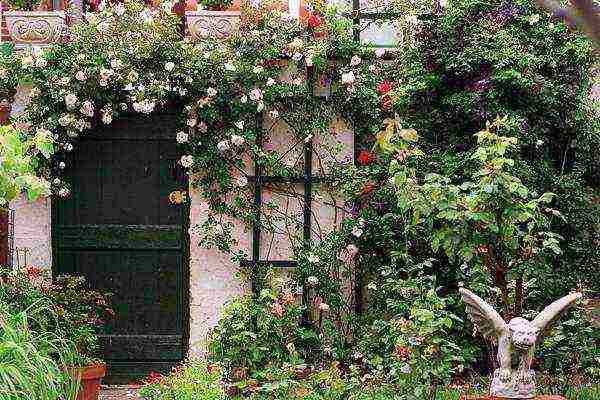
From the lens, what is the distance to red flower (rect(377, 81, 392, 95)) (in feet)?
23.2

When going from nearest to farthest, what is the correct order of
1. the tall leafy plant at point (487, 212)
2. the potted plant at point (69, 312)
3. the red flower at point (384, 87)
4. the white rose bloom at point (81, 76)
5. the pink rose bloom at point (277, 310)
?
the tall leafy plant at point (487, 212)
the potted plant at point (69, 312)
the pink rose bloom at point (277, 310)
the white rose bloom at point (81, 76)
the red flower at point (384, 87)

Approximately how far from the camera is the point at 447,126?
7094 millimetres

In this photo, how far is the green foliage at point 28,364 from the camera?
15.6ft

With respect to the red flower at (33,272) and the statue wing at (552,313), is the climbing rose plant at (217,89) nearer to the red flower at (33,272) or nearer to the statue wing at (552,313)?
the red flower at (33,272)

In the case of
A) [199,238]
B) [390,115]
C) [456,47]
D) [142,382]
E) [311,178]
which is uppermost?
[456,47]

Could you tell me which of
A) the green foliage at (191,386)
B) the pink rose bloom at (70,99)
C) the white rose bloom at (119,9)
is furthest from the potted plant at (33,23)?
the green foliage at (191,386)

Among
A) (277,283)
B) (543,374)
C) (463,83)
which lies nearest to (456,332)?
(543,374)

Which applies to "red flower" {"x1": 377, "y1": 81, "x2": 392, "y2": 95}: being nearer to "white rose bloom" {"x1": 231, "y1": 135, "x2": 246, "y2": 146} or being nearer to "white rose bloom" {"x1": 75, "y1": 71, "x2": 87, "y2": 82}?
"white rose bloom" {"x1": 231, "y1": 135, "x2": 246, "y2": 146}

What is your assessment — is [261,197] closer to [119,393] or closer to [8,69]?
[119,393]

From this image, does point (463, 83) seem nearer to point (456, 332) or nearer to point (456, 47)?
point (456, 47)

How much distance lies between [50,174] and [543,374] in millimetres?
3936

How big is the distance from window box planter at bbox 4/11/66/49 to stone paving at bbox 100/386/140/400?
9.00 ft

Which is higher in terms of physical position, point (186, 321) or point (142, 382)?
point (186, 321)

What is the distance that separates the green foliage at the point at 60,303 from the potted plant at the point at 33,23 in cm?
177
